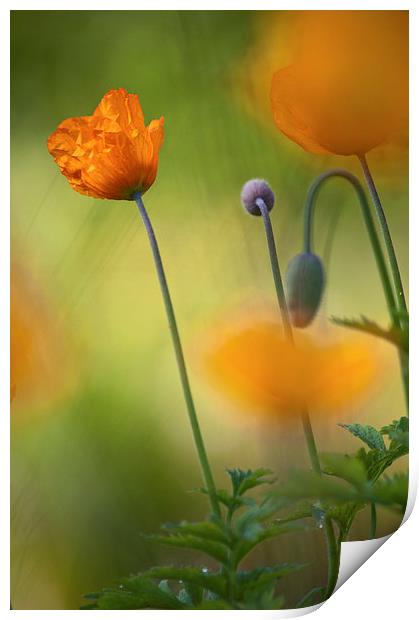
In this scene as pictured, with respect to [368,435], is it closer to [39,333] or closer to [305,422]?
[305,422]

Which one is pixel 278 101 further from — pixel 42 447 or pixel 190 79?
pixel 42 447

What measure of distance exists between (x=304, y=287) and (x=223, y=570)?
296mm

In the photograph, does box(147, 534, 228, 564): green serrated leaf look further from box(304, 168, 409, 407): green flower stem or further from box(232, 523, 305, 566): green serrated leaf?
box(304, 168, 409, 407): green flower stem

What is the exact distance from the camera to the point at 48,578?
3.40 feet

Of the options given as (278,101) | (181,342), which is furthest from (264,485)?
(278,101)

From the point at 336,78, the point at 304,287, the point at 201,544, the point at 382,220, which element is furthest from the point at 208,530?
Answer: the point at 336,78

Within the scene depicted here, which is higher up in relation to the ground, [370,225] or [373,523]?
[370,225]

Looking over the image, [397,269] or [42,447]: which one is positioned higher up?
[397,269]

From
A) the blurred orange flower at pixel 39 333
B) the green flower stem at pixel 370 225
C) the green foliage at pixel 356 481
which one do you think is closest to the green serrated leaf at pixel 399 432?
the green foliage at pixel 356 481

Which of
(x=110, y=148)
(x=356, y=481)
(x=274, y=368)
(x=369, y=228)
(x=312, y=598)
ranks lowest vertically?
(x=312, y=598)

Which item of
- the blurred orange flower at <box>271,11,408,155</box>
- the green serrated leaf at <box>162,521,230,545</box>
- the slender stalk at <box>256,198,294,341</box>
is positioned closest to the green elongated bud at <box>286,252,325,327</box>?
the slender stalk at <box>256,198,294,341</box>

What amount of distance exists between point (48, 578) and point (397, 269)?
1.60ft

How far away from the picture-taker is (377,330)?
101 centimetres

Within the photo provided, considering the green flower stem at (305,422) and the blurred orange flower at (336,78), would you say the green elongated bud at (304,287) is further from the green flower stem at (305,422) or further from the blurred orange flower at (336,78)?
the blurred orange flower at (336,78)
